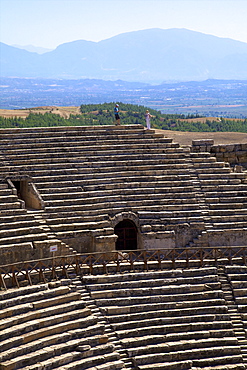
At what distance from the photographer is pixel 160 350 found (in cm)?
2892

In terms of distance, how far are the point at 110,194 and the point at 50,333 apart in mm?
9770

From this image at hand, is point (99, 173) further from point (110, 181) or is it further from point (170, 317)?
point (170, 317)

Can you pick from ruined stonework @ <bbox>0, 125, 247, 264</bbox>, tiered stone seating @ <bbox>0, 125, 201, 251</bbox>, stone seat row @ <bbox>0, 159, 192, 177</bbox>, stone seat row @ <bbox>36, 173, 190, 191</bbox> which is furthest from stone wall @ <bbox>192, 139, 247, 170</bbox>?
stone seat row @ <bbox>36, 173, 190, 191</bbox>

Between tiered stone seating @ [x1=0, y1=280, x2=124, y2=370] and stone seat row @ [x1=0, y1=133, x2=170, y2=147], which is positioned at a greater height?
stone seat row @ [x1=0, y1=133, x2=170, y2=147]

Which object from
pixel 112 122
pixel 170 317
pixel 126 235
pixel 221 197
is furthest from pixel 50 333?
pixel 112 122

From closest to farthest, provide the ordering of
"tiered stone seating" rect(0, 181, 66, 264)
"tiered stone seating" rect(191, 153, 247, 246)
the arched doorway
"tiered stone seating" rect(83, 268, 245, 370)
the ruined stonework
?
1. "tiered stone seating" rect(83, 268, 245, 370)
2. "tiered stone seating" rect(0, 181, 66, 264)
3. the ruined stonework
4. the arched doorway
5. "tiered stone seating" rect(191, 153, 247, 246)

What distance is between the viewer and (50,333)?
90.9ft

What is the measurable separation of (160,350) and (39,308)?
508 centimetres

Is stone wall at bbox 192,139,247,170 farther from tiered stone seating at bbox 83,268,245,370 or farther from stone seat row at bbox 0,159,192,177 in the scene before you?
tiered stone seating at bbox 83,268,245,370

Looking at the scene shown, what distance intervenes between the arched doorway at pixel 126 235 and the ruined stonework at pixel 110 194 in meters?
0.05

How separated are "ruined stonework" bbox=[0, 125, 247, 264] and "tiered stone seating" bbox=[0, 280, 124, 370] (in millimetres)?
3323

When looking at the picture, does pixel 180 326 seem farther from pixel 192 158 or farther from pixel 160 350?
pixel 192 158

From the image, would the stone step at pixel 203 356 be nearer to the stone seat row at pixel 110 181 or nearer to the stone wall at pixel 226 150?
the stone seat row at pixel 110 181

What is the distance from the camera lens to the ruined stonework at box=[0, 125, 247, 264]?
1326 inches
